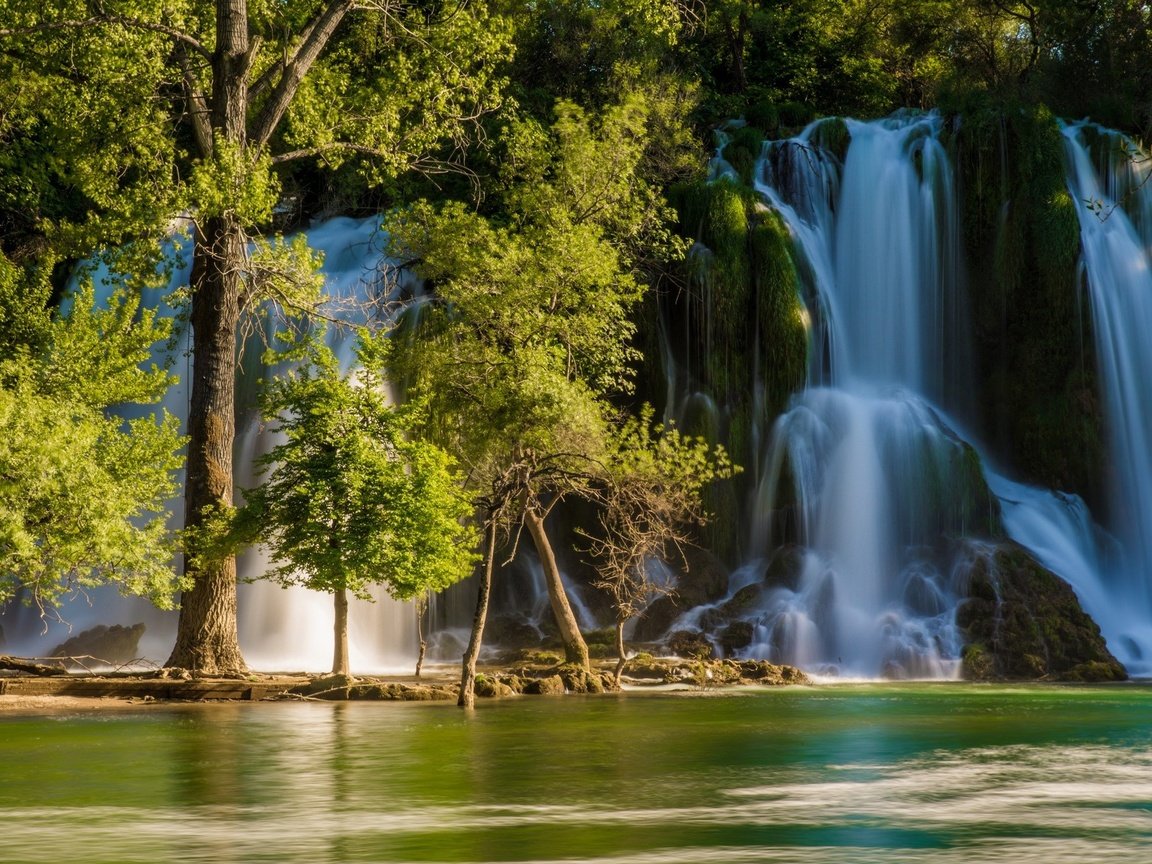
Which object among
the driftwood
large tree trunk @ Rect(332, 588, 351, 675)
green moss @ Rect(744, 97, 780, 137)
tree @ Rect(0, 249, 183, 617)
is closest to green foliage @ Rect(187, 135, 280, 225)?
tree @ Rect(0, 249, 183, 617)

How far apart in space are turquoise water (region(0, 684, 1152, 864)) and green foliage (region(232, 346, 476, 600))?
2.19 m

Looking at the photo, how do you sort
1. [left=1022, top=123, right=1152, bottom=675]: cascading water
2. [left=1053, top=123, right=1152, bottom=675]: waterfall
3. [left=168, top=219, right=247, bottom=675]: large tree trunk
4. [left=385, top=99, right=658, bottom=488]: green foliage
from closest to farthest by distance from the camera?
[left=168, top=219, right=247, bottom=675]: large tree trunk
[left=385, top=99, right=658, bottom=488]: green foliage
[left=1022, top=123, right=1152, bottom=675]: cascading water
[left=1053, top=123, right=1152, bottom=675]: waterfall

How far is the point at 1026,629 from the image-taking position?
27359mm

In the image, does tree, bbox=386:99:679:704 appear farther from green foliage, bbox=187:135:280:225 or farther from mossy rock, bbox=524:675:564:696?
green foliage, bbox=187:135:280:225

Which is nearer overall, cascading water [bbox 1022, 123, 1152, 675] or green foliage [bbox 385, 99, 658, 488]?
green foliage [bbox 385, 99, 658, 488]

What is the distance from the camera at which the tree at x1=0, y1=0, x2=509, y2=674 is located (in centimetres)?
2136

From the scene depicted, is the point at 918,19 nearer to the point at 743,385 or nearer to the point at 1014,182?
the point at 1014,182

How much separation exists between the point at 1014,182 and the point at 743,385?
8498 millimetres

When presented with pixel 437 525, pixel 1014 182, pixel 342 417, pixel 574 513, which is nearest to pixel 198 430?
pixel 342 417

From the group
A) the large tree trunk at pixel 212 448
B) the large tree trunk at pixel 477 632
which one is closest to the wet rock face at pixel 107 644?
the large tree trunk at pixel 212 448

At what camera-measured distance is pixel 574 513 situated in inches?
1280

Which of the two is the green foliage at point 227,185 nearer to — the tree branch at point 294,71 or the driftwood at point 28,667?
the tree branch at point 294,71

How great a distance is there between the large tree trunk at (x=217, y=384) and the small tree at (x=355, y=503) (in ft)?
3.82

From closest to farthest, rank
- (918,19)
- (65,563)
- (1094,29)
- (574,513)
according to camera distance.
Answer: (65,563) → (574,513) → (1094,29) → (918,19)
